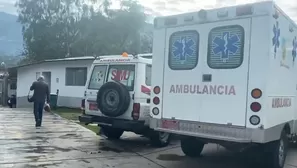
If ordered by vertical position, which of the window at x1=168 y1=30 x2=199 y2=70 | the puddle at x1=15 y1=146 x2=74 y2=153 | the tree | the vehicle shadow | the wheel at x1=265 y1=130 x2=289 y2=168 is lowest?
the vehicle shadow

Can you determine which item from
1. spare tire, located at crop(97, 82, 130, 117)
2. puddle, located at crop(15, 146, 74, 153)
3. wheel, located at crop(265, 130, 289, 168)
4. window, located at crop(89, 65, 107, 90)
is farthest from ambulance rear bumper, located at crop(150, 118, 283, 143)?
window, located at crop(89, 65, 107, 90)

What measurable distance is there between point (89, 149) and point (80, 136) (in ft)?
6.62

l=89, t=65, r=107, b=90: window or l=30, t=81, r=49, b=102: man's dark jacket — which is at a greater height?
l=89, t=65, r=107, b=90: window

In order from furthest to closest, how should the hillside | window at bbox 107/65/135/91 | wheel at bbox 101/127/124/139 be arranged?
the hillside < wheel at bbox 101/127/124/139 < window at bbox 107/65/135/91

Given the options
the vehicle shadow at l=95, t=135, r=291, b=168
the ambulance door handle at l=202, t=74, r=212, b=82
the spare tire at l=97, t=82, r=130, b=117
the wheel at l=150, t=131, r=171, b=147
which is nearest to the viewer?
the ambulance door handle at l=202, t=74, r=212, b=82

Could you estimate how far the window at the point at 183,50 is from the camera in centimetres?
692

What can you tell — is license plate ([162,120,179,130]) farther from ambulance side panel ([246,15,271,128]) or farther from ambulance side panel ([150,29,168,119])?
ambulance side panel ([246,15,271,128])

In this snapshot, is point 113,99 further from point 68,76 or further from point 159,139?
point 68,76

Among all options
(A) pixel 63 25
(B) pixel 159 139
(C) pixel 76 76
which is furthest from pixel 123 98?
(A) pixel 63 25

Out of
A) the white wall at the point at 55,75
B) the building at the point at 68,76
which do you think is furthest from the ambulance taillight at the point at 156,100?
the white wall at the point at 55,75

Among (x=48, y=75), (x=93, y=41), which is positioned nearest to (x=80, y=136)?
(x=48, y=75)

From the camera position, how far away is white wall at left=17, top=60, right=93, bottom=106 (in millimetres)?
21859

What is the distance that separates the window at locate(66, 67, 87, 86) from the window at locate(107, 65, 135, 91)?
12.0 meters

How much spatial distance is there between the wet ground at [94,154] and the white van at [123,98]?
0.56 metres
